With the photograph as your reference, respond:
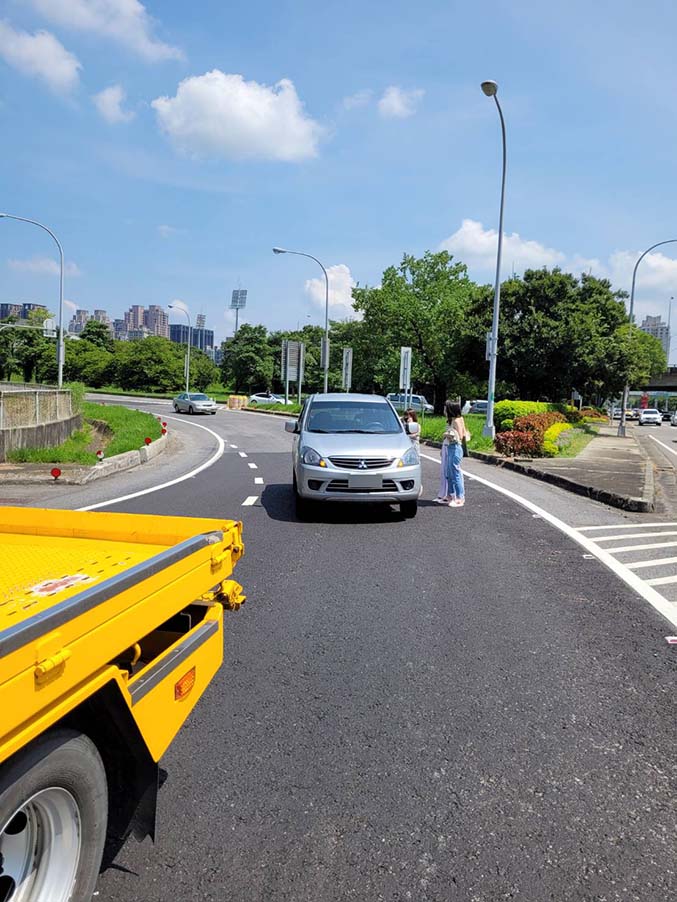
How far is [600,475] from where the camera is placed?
15867 mm

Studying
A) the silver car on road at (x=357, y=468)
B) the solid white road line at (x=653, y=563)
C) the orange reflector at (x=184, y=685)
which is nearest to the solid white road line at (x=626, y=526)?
the solid white road line at (x=653, y=563)

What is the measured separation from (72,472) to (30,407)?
512 cm

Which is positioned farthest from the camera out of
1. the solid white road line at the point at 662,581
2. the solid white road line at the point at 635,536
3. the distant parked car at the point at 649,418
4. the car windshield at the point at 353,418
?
the distant parked car at the point at 649,418

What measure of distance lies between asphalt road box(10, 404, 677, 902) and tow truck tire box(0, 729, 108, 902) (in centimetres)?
42

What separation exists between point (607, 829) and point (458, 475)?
839 cm

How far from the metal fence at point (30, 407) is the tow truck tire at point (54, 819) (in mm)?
15814

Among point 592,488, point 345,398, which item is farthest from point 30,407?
point 592,488

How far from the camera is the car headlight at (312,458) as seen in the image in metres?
9.57

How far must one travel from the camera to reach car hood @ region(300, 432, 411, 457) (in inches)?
378

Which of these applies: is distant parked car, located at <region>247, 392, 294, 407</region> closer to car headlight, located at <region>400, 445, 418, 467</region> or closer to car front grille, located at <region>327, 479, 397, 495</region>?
car headlight, located at <region>400, 445, 418, 467</region>

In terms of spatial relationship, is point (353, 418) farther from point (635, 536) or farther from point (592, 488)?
point (592, 488)

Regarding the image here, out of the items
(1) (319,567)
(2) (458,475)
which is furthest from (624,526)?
(1) (319,567)

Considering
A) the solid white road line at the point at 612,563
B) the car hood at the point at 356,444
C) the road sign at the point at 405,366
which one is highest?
the road sign at the point at 405,366

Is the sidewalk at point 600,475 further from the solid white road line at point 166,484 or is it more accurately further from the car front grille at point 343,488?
the solid white road line at point 166,484
